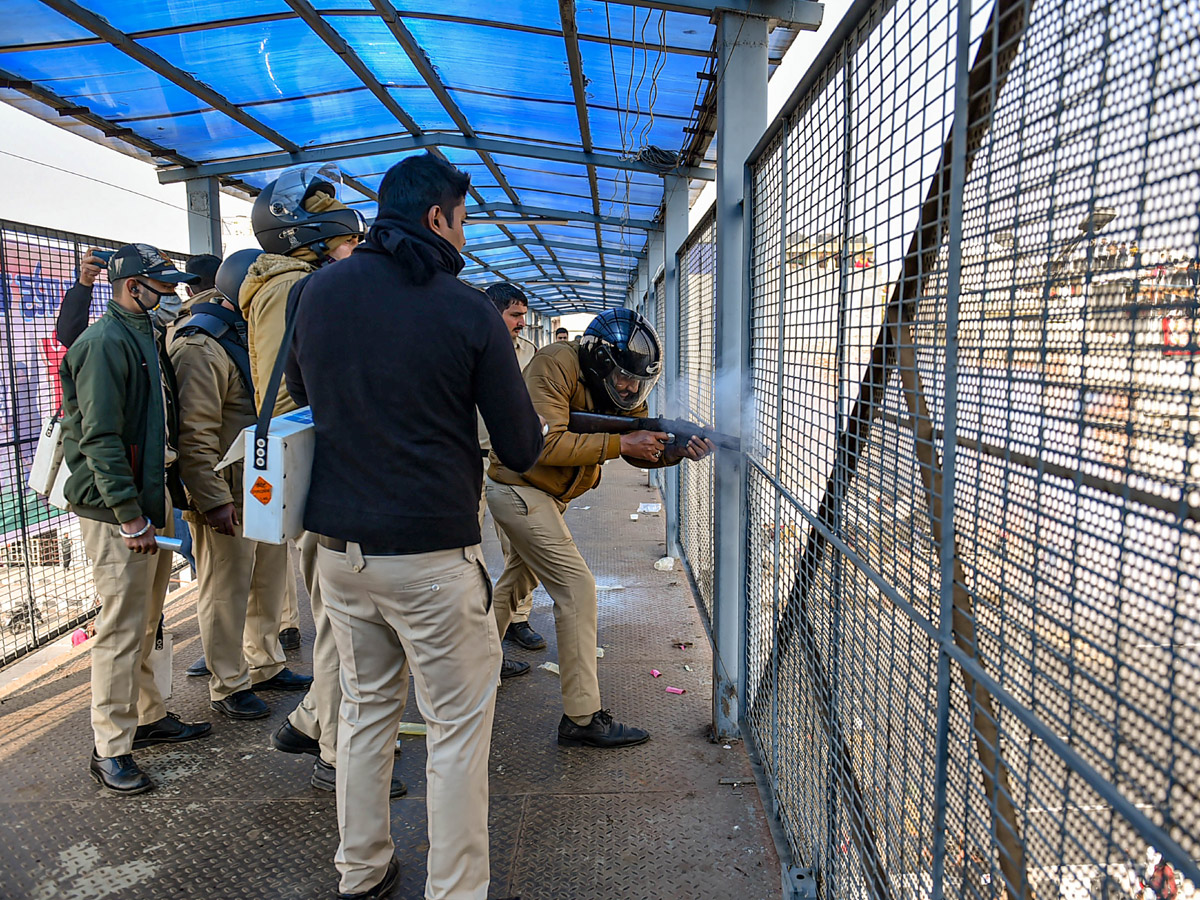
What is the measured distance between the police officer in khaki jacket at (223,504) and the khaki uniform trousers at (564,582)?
4.50ft

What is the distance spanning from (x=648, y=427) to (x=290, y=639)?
2788 millimetres

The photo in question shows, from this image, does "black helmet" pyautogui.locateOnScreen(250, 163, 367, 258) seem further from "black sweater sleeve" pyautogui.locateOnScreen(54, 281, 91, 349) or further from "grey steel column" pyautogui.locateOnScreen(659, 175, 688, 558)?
"grey steel column" pyautogui.locateOnScreen(659, 175, 688, 558)

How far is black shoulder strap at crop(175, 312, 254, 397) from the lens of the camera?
12.2 feet

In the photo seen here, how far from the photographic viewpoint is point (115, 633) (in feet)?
10.7

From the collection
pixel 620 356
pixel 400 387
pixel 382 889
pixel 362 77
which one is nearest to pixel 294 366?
pixel 400 387

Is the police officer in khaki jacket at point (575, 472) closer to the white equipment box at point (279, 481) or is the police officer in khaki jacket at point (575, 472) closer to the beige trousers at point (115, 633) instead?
the white equipment box at point (279, 481)

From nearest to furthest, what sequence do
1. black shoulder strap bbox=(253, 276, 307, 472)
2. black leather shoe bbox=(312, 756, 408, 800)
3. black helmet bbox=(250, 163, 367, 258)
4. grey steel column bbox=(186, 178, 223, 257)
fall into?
black shoulder strap bbox=(253, 276, 307, 472) < black helmet bbox=(250, 163, 367, 258) < black leather shoe bbox=(312, 756, 408, 800) < grey steel column bbox=(186, 178, 223, 257)

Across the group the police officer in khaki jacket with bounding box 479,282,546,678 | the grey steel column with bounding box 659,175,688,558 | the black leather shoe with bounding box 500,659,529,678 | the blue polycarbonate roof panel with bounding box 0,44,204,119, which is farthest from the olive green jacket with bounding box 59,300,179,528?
the grey steel column with bounding box 659,175,688,558

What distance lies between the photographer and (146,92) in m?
5.35

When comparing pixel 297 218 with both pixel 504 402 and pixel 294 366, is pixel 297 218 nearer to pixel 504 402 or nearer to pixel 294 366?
pixel 294 366

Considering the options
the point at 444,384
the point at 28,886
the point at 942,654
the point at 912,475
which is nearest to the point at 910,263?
the point at 912,475

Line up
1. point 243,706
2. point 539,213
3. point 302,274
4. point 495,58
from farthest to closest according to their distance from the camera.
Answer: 1. point 539,213
2. point 495,58
3. point 243,706
4. point 302,274

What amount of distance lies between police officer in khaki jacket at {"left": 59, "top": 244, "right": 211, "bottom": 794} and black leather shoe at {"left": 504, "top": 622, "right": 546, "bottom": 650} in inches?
81.0

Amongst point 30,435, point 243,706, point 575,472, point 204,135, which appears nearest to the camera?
point 575,472
